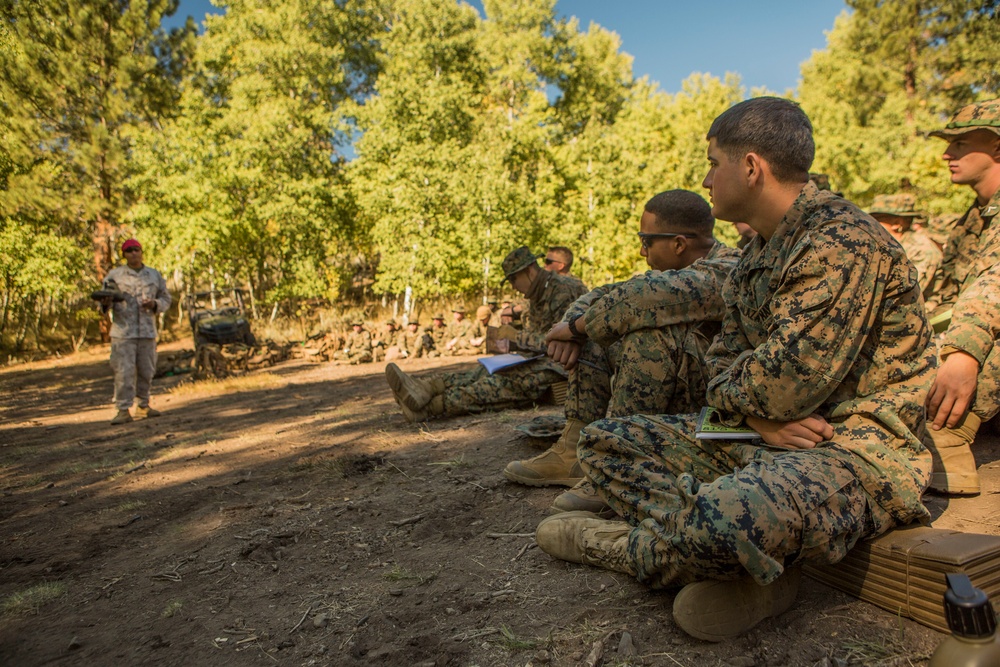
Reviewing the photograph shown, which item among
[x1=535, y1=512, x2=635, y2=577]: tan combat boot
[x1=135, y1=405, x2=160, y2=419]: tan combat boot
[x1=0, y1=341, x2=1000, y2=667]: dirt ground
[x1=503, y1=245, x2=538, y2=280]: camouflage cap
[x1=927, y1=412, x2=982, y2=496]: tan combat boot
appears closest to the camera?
[x1=0, y1=341, x2=1000, y2=667]: dirt ground

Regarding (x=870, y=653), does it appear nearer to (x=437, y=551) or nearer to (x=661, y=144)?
(x=437, y=551)

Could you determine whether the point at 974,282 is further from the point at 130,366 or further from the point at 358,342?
the point at 358,342

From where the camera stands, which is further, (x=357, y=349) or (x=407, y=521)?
(x=357, y=349)

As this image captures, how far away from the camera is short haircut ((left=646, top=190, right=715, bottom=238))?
3.14 meters

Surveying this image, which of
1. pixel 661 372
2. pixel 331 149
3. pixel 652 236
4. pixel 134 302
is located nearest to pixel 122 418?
pixel 134 302

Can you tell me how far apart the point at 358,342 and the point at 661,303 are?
12.1 meters

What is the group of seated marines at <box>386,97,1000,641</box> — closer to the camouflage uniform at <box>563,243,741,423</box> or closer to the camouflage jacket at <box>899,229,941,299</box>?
the camouflage uniform at <box>563,243,741,423</box>

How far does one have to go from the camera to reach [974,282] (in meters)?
2.62

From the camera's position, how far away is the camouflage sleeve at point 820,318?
1.74 metres

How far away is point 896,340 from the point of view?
6.06 ft

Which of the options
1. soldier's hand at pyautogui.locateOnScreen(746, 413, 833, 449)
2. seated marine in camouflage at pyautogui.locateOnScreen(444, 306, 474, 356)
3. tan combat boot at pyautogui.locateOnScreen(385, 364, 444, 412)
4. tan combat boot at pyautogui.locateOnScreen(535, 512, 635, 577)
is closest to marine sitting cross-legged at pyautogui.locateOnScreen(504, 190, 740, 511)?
tan combat boot at pyautogui.locateOnScreen(535, 512, 635, 577)

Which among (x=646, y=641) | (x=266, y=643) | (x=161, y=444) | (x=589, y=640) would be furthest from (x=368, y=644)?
(x=161, y=444)

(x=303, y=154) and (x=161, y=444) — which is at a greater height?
(x=303, y=154)

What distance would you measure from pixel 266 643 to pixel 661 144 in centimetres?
2627
